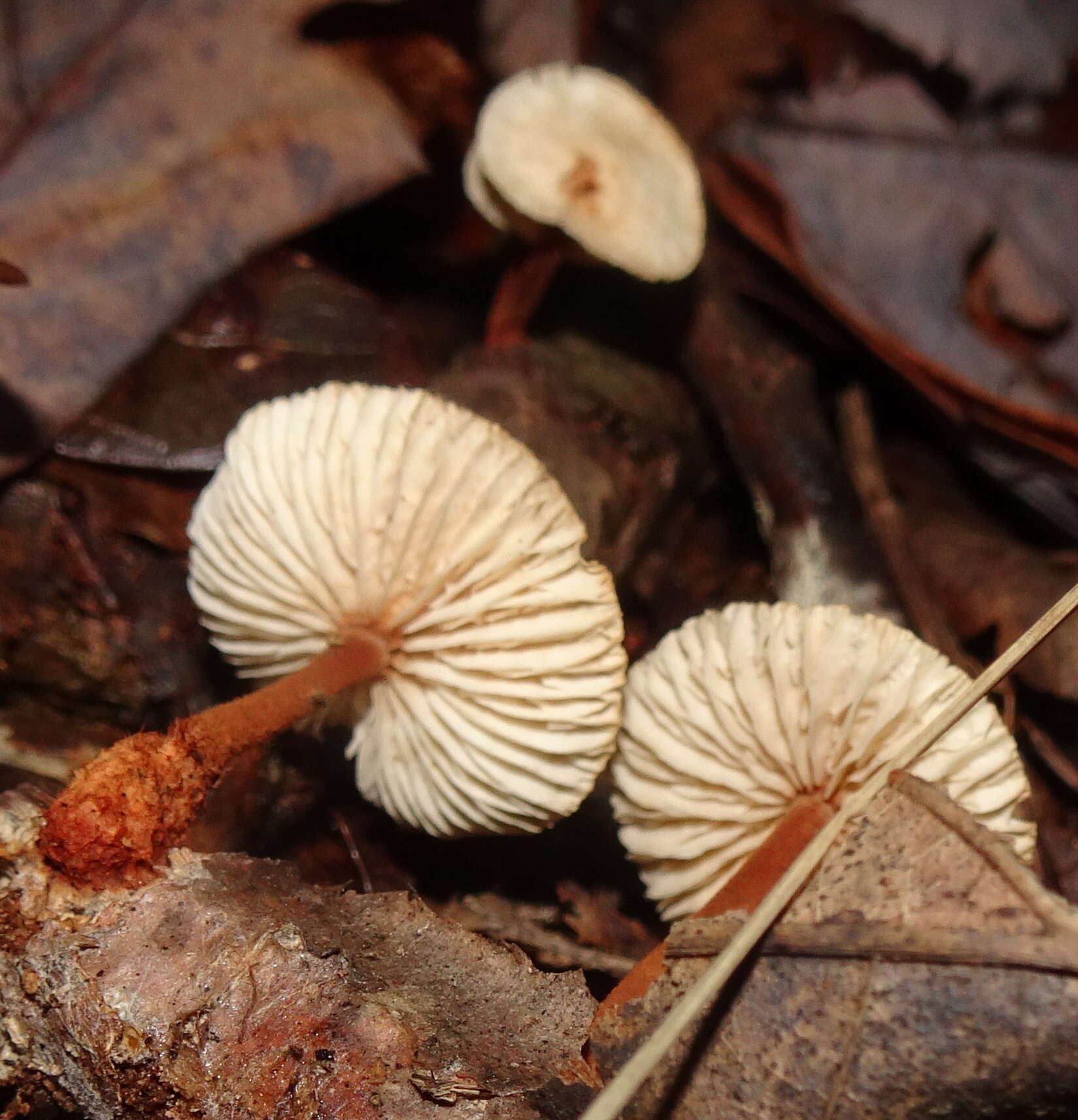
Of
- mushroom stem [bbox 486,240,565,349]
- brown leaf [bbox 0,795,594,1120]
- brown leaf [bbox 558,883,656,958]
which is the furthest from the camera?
mushroom stem [bbox 486,240,565,349]

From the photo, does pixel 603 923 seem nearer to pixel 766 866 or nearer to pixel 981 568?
pixel 766 866

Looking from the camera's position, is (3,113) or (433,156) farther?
(433,156)

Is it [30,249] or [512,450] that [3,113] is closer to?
[30,249]

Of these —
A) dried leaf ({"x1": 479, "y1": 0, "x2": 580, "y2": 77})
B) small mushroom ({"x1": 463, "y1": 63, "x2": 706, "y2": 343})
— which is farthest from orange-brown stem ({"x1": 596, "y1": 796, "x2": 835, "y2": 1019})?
A: dried leaf ({"x1": 479, "y1": 0, "x2": 580, "y2": 77})

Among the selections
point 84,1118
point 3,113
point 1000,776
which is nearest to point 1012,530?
point 1000,776

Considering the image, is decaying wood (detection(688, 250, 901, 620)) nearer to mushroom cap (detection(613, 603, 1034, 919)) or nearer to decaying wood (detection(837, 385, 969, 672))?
decaying wood (detection(837, 385, 969, 672))

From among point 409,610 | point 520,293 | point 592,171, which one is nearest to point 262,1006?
point 409,610
